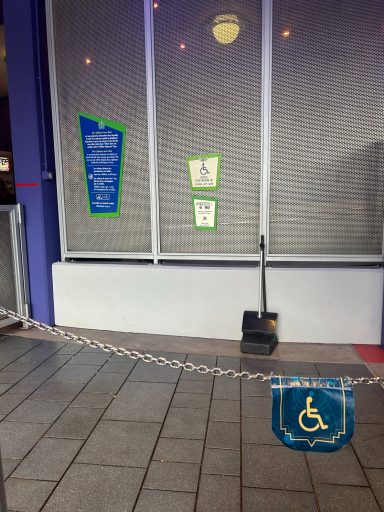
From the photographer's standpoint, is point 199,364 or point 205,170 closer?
point 199,364

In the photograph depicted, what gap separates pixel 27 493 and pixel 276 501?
4.77 feet

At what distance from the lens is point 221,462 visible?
263 centimetres

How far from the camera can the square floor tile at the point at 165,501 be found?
2242 millimetres

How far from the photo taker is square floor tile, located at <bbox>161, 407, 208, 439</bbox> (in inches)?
117

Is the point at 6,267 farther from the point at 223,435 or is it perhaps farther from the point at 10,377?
the point at 223,435

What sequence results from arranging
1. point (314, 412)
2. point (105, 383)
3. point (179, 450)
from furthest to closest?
point (105, 383), point (179, 450), point (314, 412)

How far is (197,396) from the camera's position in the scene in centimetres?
352

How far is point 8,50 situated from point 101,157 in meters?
1.80

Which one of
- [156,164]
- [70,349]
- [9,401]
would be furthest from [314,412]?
[156,164]

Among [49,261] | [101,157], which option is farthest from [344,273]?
[49,261]

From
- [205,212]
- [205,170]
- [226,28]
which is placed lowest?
[205,212]

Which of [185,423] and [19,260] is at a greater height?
[19,260]

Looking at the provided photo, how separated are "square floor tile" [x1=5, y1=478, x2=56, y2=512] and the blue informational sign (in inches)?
133

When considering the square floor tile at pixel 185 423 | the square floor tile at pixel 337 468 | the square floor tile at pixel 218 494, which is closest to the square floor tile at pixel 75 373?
the square floor tile at pixel 185 423
